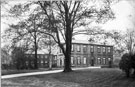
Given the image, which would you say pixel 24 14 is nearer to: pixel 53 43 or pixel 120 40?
pixel 53 43

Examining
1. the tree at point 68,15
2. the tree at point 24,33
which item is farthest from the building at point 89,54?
the tree at point 24,33

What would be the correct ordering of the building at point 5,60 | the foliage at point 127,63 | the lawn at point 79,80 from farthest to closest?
1. the building at point 5,60
2. the foliage at point 127,63
3. the lawn at point 79,80

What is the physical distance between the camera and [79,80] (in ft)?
10.5

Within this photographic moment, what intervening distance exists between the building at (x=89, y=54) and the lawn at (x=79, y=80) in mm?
152

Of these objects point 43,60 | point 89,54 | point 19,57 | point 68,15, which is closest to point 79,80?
point 89,54

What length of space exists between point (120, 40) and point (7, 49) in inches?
82.5

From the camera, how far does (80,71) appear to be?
10.7 feet

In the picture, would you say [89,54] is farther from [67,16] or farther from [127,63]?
[67,16]

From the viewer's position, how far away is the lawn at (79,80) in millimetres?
3094

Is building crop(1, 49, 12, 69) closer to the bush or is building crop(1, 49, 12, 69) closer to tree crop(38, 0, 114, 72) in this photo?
tree crop(38, 0, 114, 72)

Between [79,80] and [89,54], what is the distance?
492 mm

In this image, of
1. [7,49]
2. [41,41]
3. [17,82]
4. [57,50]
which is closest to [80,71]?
[57,50]

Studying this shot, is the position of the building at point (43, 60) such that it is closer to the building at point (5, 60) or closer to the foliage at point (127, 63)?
the building at point (5, 60)

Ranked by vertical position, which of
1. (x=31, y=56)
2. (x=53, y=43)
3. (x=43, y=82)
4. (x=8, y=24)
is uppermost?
(x=8, y=24)
